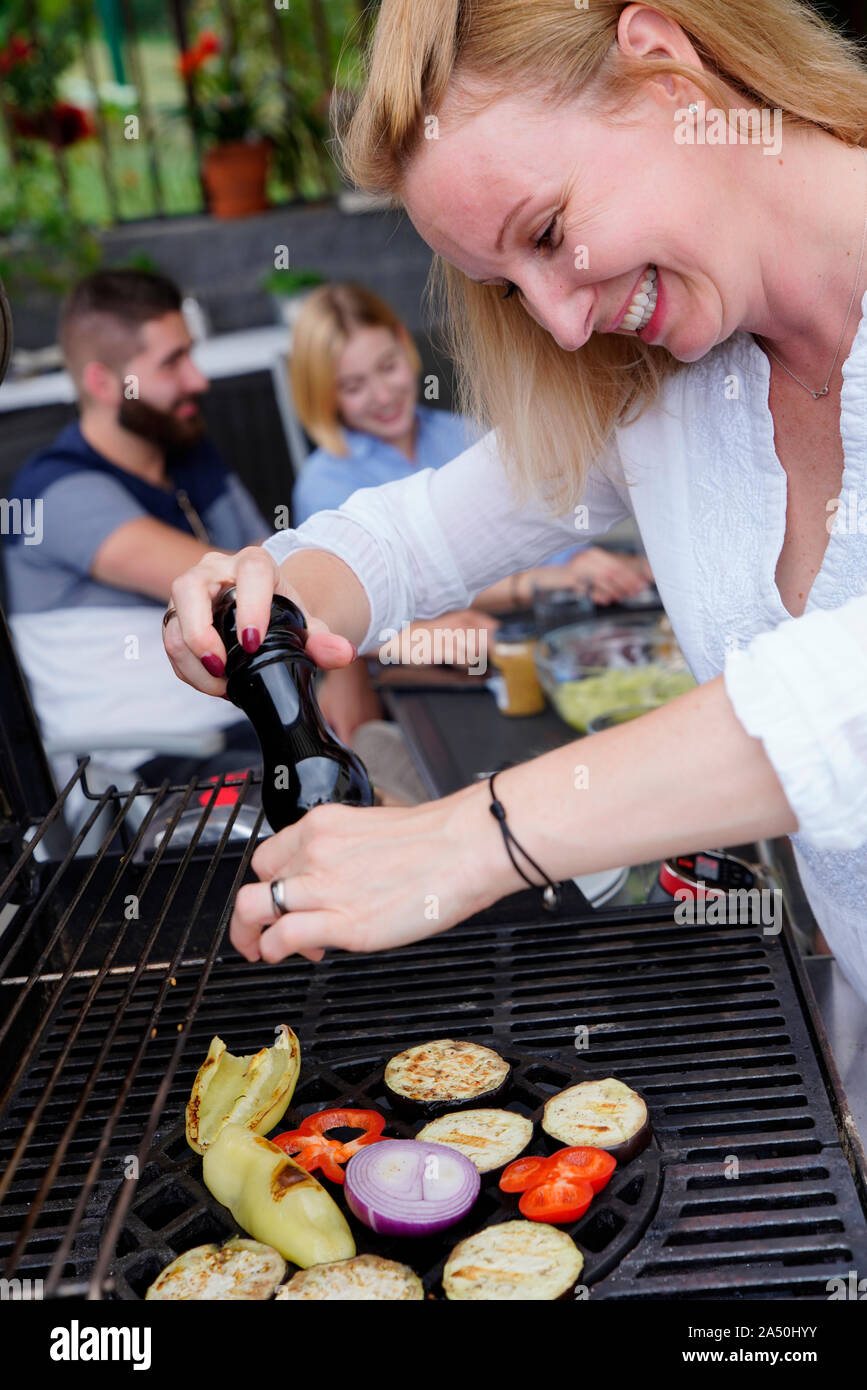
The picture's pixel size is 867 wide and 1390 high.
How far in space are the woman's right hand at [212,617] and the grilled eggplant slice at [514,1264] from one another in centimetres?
54

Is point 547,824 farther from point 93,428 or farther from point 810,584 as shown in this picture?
point 93,428

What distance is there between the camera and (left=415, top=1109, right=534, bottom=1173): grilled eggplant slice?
963 mm

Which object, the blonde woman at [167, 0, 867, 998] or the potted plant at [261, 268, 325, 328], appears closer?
the blonde woman at [167, 0, 867, 998]

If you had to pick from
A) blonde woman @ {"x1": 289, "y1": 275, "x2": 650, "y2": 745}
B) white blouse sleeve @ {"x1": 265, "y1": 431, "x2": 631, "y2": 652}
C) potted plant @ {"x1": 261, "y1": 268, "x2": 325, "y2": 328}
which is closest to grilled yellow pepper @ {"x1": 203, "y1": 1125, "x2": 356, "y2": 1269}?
white blouse sleeve @ {"x1": 265, "y1": 431, "x2": 631, "y2": 652}

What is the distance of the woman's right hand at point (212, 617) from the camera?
1.15 meters

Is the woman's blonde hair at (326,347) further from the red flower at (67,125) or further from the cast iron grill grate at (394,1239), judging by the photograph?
the cast iron grill grate at (394,1239)

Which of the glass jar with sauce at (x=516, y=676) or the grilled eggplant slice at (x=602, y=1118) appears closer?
the grilled eggplant slice at (x=602, y=1118)

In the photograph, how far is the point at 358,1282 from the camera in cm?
86

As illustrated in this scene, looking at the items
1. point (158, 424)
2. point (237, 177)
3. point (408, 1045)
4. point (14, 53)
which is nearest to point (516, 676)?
point (408, 1045)

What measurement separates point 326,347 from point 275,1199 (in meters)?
2.89

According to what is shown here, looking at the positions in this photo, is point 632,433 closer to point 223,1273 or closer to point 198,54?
point 223,1273

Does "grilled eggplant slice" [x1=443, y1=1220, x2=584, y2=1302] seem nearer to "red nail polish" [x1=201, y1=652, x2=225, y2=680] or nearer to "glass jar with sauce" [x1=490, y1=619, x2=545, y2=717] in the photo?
"red nail polish" [x1=201, y1=652, x2=225, y2=680]

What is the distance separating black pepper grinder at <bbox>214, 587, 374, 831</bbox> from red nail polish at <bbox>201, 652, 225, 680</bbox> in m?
0.02

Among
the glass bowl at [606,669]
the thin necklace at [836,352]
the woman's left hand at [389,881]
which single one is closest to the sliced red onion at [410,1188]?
the woman's left hand at [389,881]
